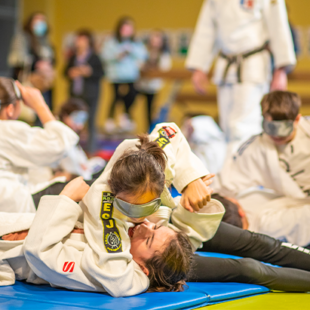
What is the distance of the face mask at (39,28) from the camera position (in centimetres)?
670

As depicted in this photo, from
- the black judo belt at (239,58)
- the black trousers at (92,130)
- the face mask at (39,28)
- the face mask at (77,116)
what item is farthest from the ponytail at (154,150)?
the black trousers at (92,130)

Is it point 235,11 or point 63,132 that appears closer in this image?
point 63,132

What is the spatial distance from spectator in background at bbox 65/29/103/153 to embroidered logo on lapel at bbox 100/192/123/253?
5.37 metres

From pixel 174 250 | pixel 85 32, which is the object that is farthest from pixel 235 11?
pixel 85 32

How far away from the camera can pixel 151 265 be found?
6.75ft

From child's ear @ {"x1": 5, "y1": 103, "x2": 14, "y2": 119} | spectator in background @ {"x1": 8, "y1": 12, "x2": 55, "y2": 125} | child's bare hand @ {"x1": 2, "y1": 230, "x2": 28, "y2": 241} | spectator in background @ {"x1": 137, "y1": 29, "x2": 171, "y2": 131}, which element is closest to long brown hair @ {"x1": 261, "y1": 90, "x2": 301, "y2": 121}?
child's ear @ {"x1": 5, "y1": 103, "x2": 14, "y2": 119}

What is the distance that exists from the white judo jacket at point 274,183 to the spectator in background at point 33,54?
3.65 m

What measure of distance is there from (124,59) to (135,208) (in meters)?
6.90

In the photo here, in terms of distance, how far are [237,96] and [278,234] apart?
5.24 feet

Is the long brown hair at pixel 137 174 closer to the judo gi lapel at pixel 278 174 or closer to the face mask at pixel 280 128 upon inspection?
the face mask at pixel 280 128

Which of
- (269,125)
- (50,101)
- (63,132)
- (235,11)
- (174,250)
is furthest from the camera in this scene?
(50,101)

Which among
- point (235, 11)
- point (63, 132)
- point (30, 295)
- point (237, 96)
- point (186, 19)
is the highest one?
point (186, 19)

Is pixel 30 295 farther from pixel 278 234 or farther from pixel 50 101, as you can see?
pixel 50 101

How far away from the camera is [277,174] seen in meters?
3.35
